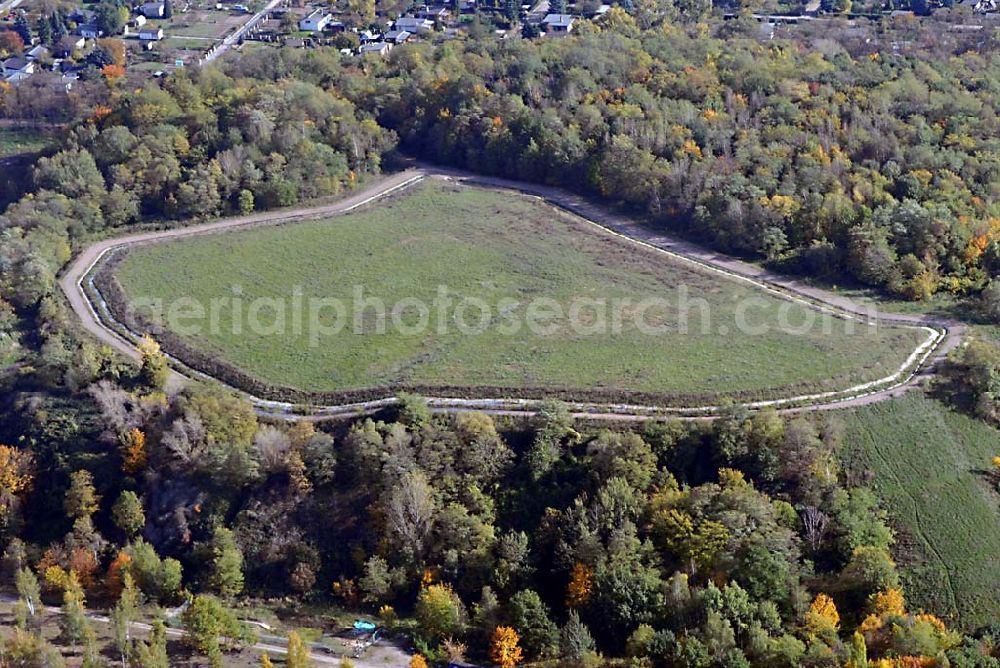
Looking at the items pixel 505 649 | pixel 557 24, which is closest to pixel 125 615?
pixel 505 649

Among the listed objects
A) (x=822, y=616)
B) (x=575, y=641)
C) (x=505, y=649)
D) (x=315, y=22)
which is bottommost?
(x=505, y=649)

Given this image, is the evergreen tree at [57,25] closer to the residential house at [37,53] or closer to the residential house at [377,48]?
the residential house at [37,53]

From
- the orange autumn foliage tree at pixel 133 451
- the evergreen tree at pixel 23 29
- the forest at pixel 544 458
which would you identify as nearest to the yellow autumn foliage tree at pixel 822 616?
the forest at pixel 544 458

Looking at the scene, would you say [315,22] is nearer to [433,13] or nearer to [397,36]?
[397,36]

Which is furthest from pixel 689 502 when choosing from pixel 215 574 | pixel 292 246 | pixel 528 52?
pixel 528 52

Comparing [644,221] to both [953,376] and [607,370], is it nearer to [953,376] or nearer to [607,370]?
[607,370]

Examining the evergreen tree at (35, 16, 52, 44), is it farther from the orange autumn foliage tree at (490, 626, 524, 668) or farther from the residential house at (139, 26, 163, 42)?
the orange autumn foliage tree at (490, 626, 524, 668)
